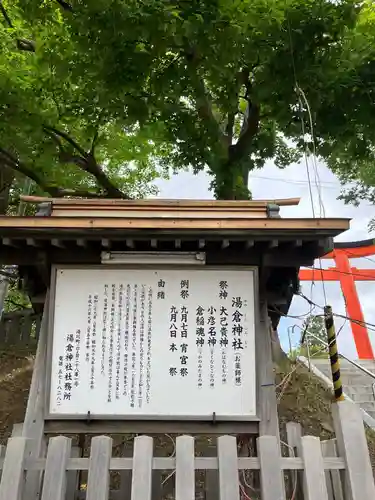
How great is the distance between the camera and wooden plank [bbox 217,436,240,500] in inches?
131

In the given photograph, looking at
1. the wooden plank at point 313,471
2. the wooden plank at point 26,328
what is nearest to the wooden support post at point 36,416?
the wooden plank at point 313,471

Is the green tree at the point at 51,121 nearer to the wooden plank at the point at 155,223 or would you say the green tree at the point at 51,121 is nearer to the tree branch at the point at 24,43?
the tree branch at the point at 24,43

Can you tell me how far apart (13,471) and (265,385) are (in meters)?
2.37

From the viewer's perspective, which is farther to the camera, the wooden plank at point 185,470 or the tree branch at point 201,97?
the tree branch at point 201,97

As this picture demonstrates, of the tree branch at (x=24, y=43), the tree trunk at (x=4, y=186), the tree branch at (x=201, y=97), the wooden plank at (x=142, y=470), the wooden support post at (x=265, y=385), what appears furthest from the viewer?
the tree trunk at (x=4, y=186)

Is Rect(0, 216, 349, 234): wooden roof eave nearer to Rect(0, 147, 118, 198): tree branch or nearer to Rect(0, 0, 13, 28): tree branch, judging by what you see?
Rect(0, 147, 118, 198): tree branch

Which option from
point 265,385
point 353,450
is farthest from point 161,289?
point 353,450

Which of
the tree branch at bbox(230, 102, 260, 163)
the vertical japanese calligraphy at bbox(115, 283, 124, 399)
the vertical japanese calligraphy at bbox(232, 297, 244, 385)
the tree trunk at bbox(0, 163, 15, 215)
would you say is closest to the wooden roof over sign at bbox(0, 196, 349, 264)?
the vertical japanese calligraphy at bbox(115, 283, 124, 399)

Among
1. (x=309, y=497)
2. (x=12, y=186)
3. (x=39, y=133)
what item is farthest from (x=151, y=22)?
(x=12, y=186)

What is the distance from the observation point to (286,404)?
8547mm

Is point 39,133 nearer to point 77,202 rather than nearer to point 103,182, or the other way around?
point 103,182

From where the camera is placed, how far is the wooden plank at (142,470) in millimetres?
3301

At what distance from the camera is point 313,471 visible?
A: 346cm

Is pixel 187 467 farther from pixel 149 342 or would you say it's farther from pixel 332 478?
pixel 332 478
